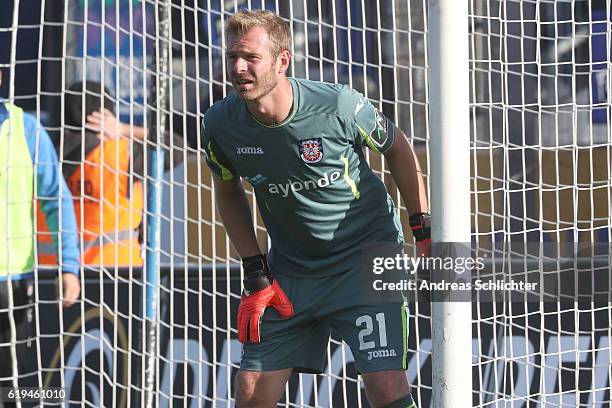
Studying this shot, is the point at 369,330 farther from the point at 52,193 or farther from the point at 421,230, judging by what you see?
the point at 52,193

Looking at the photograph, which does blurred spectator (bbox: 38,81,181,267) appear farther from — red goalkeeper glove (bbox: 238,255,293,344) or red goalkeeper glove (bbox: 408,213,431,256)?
red goalkeeper glove (bbox: 408,213,431,256)

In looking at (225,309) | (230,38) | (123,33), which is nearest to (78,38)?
(123,33)

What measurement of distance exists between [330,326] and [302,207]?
0.44 metres

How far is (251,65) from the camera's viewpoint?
295 cm

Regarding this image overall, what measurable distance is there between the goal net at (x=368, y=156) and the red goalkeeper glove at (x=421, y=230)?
5.11 ft

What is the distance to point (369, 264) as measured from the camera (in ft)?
10.5

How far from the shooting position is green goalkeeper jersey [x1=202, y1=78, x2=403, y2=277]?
3.06 meters

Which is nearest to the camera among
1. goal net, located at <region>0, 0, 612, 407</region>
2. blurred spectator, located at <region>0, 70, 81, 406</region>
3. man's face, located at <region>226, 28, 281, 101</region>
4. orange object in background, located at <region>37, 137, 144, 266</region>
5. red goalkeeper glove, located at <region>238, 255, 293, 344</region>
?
man's face, located at <region>226, 28, 281, 101</region>

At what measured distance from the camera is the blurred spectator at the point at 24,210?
15.1 feet

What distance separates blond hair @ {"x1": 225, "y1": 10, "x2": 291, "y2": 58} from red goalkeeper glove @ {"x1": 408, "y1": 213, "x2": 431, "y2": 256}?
0.69 meters

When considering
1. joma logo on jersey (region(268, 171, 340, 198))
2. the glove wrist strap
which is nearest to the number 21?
the glove wrist strap

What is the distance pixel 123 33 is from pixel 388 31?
1316 millimetres

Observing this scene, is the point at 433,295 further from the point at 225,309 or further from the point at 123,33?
the point at 123,33

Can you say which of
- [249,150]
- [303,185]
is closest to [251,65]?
[249,150]
